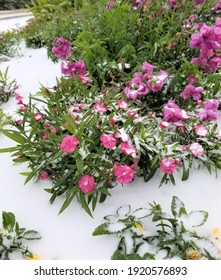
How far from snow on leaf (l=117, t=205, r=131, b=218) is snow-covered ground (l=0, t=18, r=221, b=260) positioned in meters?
0.10

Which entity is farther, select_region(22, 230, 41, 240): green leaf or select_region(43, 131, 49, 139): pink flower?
select_region(43, 131, 49, 139): pink flower

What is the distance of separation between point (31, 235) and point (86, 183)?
0.47 m

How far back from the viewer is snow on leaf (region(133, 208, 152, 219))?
1.88 meters

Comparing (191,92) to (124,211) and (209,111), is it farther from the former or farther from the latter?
(124,211)

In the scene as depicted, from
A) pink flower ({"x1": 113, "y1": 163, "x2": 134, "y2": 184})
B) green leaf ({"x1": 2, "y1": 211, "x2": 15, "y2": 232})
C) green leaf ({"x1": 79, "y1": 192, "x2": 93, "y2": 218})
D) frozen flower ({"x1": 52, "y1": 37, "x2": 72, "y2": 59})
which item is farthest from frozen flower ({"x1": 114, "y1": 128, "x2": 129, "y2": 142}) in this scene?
frozen flower ({"x1": 52, "y1": 37, "x2": 72, "y2": 59})

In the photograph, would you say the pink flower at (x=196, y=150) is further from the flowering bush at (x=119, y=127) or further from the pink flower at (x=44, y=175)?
the pink flower at (x=44, y=175)

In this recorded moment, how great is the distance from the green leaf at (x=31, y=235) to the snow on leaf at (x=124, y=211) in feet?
1.70

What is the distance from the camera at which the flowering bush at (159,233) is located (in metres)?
1.69

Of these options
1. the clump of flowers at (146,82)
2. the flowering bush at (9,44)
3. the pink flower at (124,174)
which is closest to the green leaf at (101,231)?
the pink flower at (124,174)

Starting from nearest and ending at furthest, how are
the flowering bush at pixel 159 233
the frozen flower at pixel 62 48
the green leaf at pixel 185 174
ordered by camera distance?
the flowering bush at pixel 159 233, the green leaf at pixel 185 174, the frozen flower at pixel 62 48

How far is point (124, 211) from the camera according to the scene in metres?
1.94

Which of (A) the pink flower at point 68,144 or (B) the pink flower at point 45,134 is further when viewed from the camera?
(B) the pink flower at point 45,134

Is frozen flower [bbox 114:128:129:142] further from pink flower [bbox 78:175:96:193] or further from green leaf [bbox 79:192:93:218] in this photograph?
green leaf [bbox 79:192:93:218]
